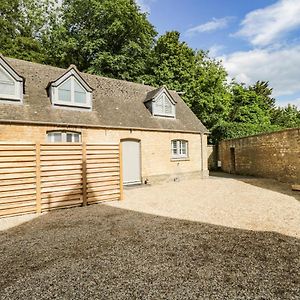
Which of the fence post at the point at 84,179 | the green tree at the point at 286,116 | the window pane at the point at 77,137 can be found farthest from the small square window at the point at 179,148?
the green tree at the point at 286,116

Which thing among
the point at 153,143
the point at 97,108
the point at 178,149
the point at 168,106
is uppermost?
the point at 168,106

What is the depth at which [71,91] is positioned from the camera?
40.9 feet

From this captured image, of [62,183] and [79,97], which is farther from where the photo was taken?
[79,97]

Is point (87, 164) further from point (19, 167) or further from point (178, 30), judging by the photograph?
point (178, 30)

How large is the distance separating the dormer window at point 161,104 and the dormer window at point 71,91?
4.29 meters

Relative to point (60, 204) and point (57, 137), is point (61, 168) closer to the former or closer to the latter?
point (60, 204)

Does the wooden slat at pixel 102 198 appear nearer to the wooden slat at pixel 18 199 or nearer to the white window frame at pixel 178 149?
the wooden slat at pixel 18 199

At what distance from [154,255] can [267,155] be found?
42.8 ft

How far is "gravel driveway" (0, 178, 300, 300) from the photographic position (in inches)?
126

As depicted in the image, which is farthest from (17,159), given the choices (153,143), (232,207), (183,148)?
(183,148)

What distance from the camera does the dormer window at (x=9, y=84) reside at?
1077 cm

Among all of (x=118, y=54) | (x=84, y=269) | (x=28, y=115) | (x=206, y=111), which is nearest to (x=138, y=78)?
(x=118, y=54)

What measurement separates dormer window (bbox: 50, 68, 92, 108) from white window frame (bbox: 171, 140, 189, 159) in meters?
6.00

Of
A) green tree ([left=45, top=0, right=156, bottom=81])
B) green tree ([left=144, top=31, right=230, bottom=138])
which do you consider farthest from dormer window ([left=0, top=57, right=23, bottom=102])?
green tree ([left=144, top=31, right=230, bottom=138])
